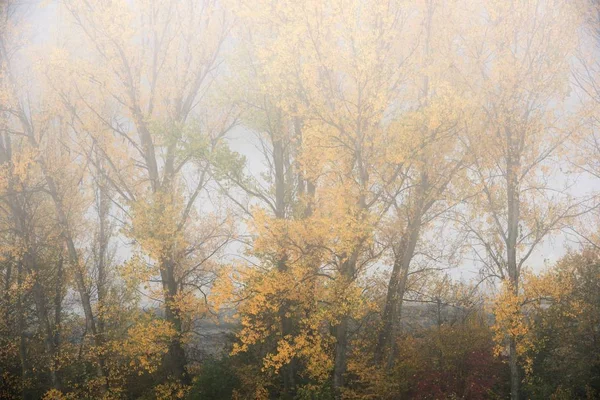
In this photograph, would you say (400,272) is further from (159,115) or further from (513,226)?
(159,115)

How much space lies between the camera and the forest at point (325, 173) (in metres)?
10.5

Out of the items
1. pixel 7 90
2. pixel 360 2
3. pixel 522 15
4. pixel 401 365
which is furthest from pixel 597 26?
pixel 7 90

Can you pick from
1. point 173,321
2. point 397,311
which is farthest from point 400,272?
point 173,321

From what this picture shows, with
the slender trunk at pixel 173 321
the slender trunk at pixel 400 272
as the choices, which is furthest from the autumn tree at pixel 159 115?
the slender trunk at pixel 400 272

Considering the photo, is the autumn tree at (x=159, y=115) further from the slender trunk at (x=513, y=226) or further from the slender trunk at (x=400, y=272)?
the slender trunk at (x=513, y=226)

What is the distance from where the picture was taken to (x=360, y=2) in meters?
9.95

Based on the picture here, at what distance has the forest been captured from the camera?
1054cm

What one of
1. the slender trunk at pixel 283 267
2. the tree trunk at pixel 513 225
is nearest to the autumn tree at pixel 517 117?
the tree trunk at pixel 513 225

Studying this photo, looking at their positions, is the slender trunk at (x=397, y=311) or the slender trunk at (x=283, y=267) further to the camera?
the slender trunk at (x=283, y=267)

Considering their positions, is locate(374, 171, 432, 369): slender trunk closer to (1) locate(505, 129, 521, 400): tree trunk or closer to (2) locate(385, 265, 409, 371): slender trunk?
(2) locate(385, 265, 409, 371): slender trunk

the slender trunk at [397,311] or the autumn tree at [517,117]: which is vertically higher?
the autumn tree at [517,117]

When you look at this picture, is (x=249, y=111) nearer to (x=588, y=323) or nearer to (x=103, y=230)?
(x=103, y=230)

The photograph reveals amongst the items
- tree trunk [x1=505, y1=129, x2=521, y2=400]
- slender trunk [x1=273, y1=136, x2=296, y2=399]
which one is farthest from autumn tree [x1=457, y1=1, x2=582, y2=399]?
slender trunk [x1=273, y1=136, x2=296, y2=399]

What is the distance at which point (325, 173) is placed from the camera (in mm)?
11969
